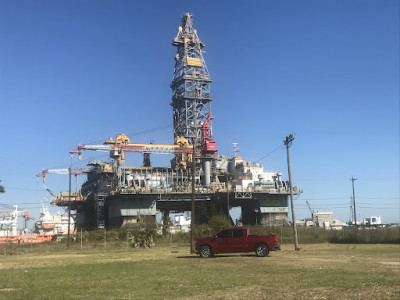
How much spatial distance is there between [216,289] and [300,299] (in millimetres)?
3343

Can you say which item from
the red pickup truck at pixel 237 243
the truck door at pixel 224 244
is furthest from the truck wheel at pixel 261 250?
the truck door at pixel 224 244

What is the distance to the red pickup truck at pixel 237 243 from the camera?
29.6m

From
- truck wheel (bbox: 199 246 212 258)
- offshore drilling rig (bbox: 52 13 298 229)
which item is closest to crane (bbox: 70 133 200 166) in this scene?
offshore drilling rig (bbox: 52 13 298 229)

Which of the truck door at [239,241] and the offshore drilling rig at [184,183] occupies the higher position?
the offshore drilling rig at [184,183]

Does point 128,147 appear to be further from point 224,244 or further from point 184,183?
point 224,244

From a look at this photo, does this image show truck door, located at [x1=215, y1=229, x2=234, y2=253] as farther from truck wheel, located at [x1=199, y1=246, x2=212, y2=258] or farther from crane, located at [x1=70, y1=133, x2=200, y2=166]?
crane, located at [x1=70, y1=133, x2=200, y2=166]

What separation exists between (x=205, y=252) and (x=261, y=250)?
412 cm

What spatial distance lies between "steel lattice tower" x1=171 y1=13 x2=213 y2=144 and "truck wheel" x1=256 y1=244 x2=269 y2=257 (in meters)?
91.1

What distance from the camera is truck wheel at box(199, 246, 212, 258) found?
30.4 m

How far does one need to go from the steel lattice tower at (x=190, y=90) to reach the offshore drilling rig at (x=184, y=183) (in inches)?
12.1

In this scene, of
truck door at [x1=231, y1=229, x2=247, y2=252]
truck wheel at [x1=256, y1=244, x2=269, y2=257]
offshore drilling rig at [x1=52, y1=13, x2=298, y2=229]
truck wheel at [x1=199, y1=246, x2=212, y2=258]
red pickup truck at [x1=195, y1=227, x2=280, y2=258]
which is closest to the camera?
truck wheel at [x1=256, y1=244, x2=269, y2=257]

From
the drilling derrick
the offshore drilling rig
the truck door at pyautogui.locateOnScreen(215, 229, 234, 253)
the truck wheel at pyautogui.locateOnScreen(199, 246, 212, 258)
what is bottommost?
the truck wheel at pyautogui.locateOnScreen(199, 246, 212, 258)

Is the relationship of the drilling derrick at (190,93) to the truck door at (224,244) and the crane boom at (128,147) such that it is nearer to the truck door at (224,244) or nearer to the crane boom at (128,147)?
the crane boom at (128,147)

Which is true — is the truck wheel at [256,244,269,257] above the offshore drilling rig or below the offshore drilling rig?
below
